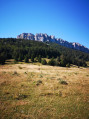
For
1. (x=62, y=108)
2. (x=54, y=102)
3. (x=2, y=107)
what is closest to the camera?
(x=2, y=107)

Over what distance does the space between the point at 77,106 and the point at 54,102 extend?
2234 millimetres

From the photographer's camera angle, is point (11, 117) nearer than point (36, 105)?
Yes

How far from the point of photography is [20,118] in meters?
4.39

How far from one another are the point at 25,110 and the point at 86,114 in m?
5.20

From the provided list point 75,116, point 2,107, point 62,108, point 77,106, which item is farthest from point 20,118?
point 77,106

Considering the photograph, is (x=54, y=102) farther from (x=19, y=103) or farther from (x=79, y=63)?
(x=79, y=63)

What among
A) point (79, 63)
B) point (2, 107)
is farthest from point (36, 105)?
point (79, 63)

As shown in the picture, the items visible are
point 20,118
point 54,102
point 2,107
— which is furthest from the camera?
point 54,102

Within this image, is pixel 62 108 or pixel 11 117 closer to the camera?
pixel 11 117

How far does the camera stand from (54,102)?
6.20m

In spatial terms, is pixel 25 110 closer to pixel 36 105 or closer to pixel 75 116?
pixel 36 105

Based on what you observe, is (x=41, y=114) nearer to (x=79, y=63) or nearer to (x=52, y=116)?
(x=52, y=116)

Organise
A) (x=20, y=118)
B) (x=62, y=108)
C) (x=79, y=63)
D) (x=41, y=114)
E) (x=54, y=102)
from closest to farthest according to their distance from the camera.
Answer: (x=20, y=118) → (x=41, y=114) → (x=62, y=108) → (x=54, y=102) → (x=79, y=63)

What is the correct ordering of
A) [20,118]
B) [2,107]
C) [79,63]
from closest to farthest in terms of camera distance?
1. [20,118]
2. [2,107]
3. [79,63]
